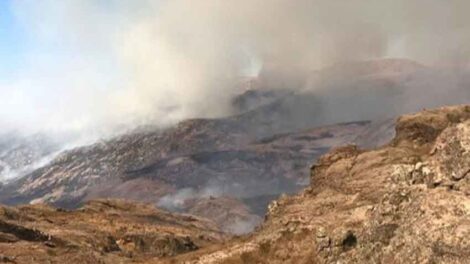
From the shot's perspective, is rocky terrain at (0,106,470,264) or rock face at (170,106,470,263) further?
rocky terrain at (0,106,470,264)

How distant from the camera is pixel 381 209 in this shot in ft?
194

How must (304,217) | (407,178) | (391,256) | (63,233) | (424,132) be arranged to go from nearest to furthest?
1. (391,256)
2. (407,178)
3. (304,217)
4. (424,132)
5. (63,233)

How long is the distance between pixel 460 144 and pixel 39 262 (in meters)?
82.6

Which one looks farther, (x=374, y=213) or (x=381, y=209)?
(x=374, y=213)

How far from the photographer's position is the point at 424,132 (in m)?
115

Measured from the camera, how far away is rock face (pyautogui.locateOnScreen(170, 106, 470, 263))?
52.9m

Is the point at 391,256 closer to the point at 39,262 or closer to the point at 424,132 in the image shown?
the point at 424,132

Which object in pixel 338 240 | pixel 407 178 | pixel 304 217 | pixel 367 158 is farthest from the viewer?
pixel 367 158

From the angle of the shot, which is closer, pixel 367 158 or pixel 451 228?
pixel 451 228

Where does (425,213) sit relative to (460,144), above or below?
below

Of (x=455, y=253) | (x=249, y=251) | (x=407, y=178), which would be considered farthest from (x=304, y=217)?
(x=455, y=253)

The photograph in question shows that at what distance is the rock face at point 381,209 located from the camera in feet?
173

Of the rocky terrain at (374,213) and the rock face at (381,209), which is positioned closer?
the rock face at (381,209)

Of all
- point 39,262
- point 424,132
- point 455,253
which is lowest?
point 455,253
